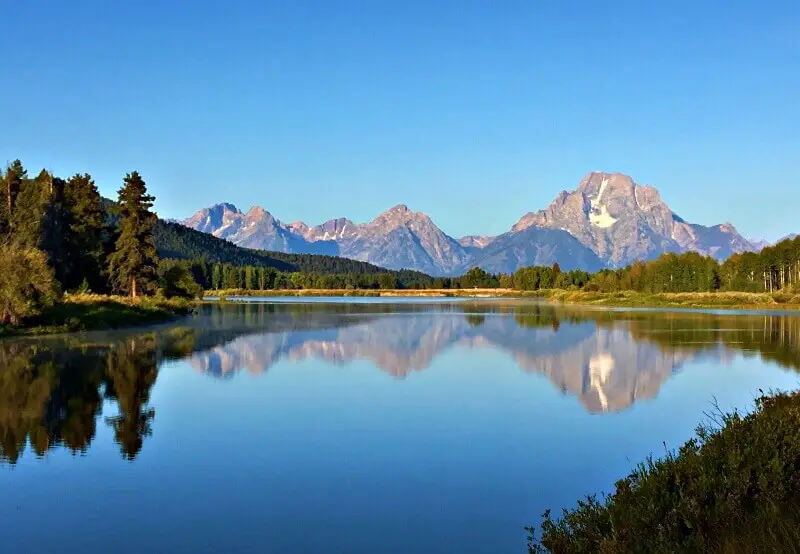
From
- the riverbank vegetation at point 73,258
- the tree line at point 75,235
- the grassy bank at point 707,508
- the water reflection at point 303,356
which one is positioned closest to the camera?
the grassy bank at point 707,508

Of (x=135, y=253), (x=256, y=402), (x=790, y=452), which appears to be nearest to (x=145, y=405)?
(x=256, y=402)

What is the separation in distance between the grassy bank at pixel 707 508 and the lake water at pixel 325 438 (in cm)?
138

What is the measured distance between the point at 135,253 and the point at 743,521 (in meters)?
77.5

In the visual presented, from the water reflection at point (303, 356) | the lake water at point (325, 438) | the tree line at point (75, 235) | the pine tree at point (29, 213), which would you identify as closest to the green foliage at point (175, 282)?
the tree line at point (75, 235)

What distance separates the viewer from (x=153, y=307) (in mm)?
75312

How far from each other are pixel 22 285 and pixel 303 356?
65.4 feet

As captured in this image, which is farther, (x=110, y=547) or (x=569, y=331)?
(x=569, y=331)

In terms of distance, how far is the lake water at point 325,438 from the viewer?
13453mm

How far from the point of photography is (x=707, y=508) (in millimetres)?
11242

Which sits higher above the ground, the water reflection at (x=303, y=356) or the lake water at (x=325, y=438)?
the water reflection at (x=303, y=356)

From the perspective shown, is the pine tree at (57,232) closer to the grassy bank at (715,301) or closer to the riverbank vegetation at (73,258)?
the riverbank vegetation at (73,258)

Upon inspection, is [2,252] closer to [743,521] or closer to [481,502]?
[481,502]

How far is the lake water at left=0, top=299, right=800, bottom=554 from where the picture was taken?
44.1ft

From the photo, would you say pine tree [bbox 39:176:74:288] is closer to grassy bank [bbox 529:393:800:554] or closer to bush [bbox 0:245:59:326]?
bush [bbox 0:245:59:326]
